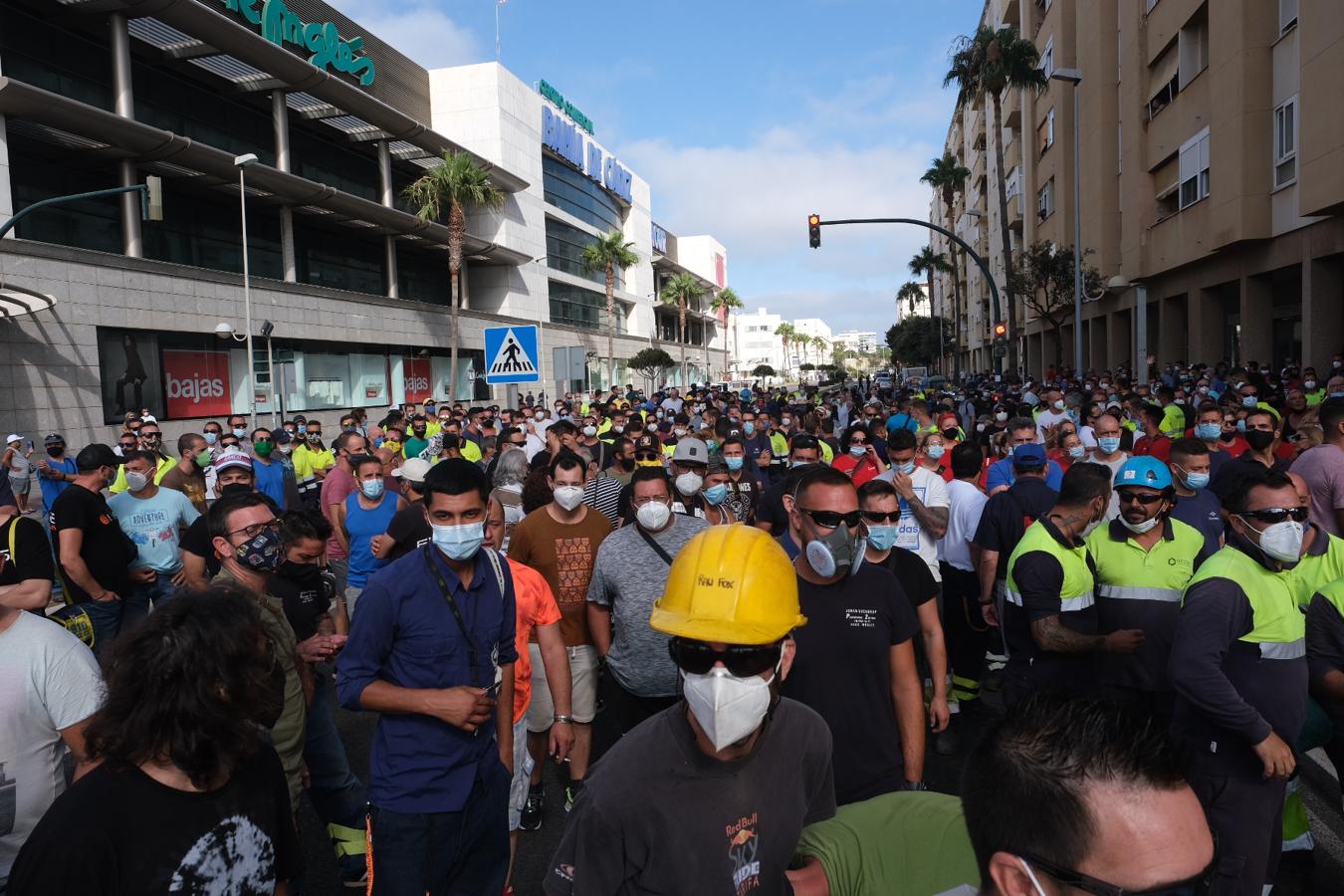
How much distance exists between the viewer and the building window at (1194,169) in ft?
74.1

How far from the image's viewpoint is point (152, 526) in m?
6.25

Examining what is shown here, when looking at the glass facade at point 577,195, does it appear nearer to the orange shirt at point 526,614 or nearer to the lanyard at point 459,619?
the orange shirt at point 526,614

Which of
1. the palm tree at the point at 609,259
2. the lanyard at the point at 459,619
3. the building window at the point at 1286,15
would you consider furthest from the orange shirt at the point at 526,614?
the palm tree at the point at 609,259

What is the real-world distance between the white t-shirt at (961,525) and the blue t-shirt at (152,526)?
216 inches

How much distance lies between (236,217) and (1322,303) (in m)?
29.8

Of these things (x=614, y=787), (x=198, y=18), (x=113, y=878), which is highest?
(x=198, y=18)

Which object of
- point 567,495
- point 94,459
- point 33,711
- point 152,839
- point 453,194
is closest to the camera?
point 152,839

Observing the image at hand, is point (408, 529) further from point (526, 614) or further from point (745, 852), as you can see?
point (745, 852)

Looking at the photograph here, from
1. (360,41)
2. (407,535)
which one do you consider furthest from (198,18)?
(407,535)

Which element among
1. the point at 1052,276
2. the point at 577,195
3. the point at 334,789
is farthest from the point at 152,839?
the point at 577,195

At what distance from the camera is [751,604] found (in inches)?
81.0

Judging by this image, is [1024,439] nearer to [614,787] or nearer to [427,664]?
[427,664]

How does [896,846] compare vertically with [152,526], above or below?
below

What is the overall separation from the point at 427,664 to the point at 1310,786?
4920 millimetres
